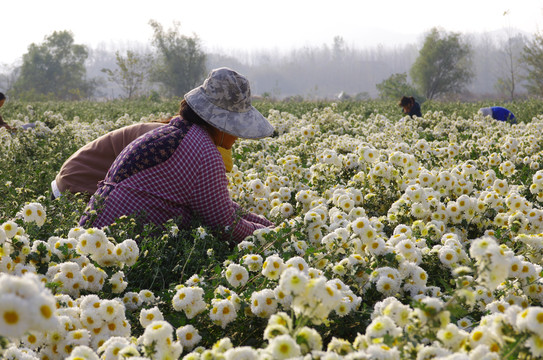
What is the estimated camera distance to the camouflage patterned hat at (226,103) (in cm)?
357

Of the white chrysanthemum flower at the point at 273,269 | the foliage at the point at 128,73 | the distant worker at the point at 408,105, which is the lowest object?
the foliage at the point at 128,73

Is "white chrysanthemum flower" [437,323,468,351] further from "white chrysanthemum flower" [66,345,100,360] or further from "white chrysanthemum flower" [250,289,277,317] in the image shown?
"white chrysanthemum flower" [66,345,100,360]

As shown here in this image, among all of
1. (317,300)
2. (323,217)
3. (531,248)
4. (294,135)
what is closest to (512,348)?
(317,300)

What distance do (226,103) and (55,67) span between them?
72475 mm

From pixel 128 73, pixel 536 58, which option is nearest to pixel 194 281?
pixel 536 58

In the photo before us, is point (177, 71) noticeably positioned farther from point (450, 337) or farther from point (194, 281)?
point (450, 337)

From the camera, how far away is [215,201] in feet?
11.5

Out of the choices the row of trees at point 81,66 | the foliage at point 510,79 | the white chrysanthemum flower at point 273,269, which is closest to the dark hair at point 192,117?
the white chrysanthemum flower at point 273,269

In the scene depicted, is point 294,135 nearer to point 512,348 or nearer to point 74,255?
point 74,255

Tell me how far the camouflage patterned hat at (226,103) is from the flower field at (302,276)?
689mm

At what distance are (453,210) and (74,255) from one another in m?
2.50

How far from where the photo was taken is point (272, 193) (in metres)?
4.54

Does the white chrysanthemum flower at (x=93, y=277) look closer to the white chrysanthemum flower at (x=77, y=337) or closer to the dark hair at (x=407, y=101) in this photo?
the white chrysanthemum flower at (x=77, y=337)

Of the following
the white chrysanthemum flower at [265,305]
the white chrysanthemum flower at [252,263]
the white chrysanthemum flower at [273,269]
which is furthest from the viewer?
the white chrysanthemum flower at [252,263]
